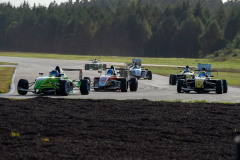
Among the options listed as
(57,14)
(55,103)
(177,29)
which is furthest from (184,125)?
(57,14)

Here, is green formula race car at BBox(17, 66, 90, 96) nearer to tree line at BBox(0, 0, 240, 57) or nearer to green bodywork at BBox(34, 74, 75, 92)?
green bodywork at BBox(34, 74, 75, 92)

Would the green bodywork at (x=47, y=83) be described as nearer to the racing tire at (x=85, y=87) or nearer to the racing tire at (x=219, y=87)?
the racing tire at (x=85, y=87)

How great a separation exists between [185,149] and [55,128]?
364cm

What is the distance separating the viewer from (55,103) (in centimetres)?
1673

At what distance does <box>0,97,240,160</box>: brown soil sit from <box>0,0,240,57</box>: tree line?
107813 mm

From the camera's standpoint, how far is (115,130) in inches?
439

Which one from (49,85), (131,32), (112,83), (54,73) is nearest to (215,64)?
(112,83)

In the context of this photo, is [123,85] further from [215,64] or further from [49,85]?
[215,64]

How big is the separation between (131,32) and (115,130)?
477 ft

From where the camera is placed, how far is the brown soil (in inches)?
343

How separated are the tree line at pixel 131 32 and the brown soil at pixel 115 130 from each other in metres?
108

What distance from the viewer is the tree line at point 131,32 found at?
5335 inches

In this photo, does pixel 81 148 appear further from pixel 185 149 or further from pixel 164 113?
pixel 164 113

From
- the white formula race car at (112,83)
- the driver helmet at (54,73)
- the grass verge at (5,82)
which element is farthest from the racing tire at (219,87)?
the grass verge at (5,82)
